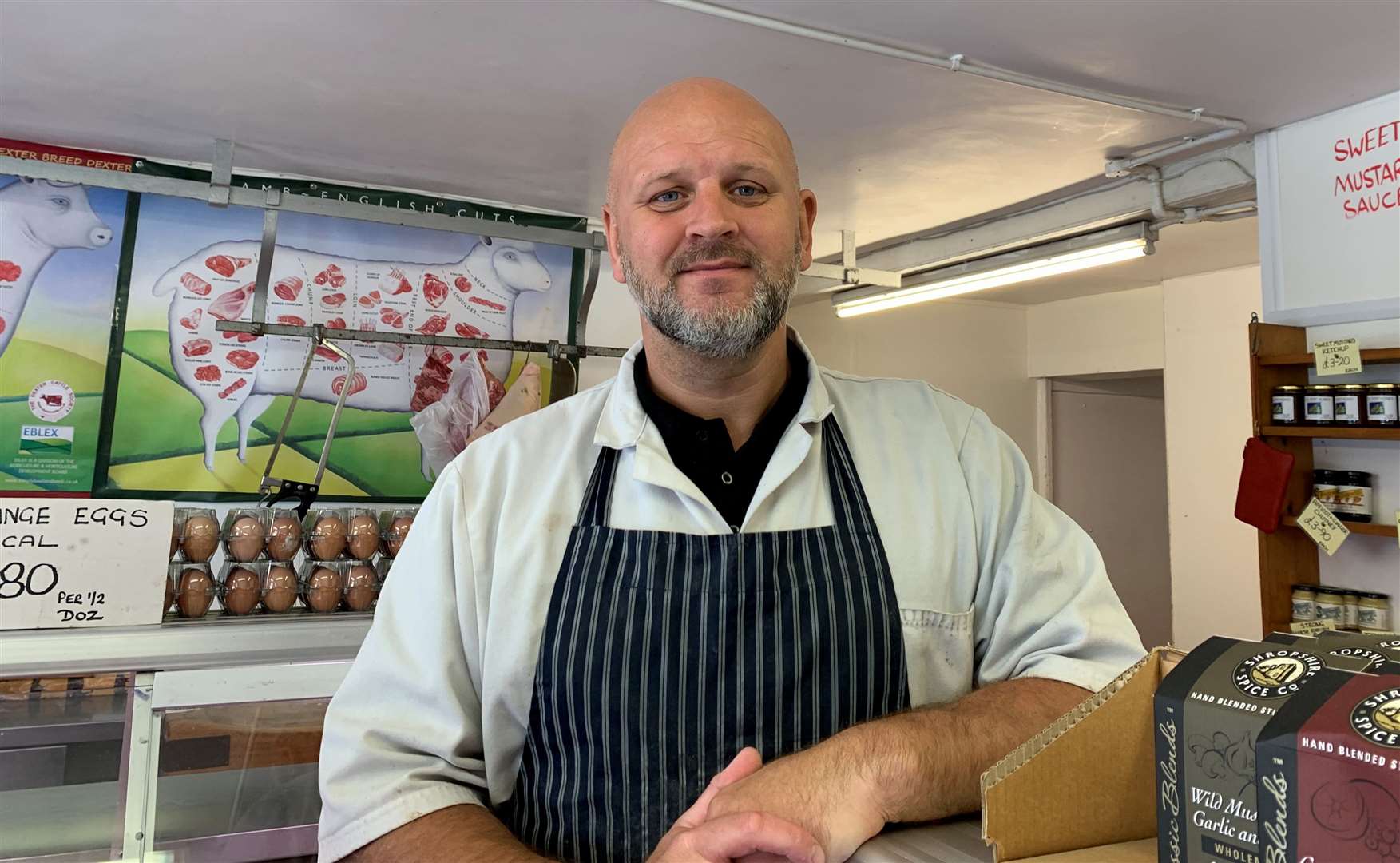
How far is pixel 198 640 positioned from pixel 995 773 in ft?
6.20

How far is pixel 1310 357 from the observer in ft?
8.80

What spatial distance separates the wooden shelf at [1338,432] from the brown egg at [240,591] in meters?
3.00

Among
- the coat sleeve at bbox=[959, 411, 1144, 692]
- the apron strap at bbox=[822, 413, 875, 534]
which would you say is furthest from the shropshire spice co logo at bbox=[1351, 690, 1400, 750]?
the apron strap at bbox=[822, 413, 875, 534]

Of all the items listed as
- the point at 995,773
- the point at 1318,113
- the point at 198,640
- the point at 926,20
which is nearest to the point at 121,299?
the point at 198,640

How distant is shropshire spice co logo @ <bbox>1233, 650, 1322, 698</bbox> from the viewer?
1.64 feet

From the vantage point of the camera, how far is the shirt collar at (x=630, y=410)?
1.13 meters

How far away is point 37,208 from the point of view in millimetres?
2680

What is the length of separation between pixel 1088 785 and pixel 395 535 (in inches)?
82.5

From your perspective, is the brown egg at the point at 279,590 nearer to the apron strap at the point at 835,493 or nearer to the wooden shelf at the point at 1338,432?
the apron strap at the point at 835,493

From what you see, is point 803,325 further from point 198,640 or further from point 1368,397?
point 198,640

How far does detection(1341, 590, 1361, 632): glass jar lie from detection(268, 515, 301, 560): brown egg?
3.03 metres

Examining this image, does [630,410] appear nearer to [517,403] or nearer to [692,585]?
[692,585]

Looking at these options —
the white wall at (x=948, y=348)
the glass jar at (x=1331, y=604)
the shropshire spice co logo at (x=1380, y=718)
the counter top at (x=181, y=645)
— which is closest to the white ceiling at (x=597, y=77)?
the counter top at (x=181, y=645)

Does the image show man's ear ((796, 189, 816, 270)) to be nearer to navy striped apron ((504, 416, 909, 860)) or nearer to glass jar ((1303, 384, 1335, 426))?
navy striped apron ((504, 416, 909, 860))
